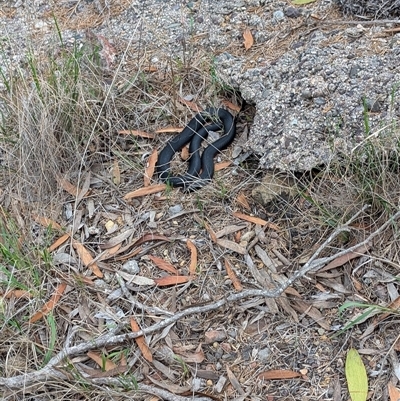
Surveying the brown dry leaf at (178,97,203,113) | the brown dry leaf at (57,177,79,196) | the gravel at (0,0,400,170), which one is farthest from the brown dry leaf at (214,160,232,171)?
the brown dry leaf at (57,177,79,196)

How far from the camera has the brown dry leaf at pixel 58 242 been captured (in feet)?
9.03

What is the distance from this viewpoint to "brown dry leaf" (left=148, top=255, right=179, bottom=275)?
264cm

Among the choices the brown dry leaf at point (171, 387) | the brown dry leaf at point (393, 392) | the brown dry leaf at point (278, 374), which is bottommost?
the brown dry leaf at point (393, 392)

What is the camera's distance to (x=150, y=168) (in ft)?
9.97

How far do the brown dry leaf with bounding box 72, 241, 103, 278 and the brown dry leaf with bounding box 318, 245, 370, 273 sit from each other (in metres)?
0.94

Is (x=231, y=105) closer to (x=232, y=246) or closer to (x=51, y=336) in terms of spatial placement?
(x=232, y=246)

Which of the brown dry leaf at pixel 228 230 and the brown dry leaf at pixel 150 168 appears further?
the brown dry leaf at pixel 150 168

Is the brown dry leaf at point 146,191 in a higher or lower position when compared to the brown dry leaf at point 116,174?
lower

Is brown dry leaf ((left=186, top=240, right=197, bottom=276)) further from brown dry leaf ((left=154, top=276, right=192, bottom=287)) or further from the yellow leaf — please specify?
the yellow leaf

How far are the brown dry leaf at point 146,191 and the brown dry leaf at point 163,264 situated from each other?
36 centimetres

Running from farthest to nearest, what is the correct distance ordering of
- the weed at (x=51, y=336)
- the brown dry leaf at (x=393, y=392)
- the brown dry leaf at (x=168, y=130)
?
the brown dry leaf at (x=168, y=130) < the weed at (x=51, y=336) < the brown dry leaf at (x=393, y=392)

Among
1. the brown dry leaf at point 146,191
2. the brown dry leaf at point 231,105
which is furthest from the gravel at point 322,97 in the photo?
the brown dry leaf at point 146,191

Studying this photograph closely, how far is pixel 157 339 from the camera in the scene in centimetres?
243

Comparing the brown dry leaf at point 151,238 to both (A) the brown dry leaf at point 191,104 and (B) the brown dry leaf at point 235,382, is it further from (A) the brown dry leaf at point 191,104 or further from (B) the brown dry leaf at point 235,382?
(A) the brown dry leaf at point 191,104
